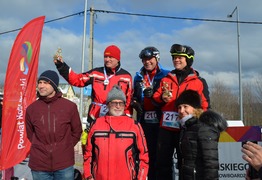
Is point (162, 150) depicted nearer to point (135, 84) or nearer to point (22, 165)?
point (135, 84)

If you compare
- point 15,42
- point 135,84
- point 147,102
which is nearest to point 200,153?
point 147,102

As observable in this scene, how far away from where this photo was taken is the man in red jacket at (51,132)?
12.7ft

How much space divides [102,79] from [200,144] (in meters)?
1.87

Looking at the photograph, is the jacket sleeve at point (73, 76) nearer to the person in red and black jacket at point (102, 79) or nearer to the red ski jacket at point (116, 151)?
the person in red and black jacket at point (102, 79)

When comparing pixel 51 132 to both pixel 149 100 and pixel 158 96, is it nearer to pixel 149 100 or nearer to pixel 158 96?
pixel 158 96

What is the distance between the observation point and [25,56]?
5.74m

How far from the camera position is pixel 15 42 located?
575 cm

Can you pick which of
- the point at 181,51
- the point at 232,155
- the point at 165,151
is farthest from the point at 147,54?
the point at 232,155

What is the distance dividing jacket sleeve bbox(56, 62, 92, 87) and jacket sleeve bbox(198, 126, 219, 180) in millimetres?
2001

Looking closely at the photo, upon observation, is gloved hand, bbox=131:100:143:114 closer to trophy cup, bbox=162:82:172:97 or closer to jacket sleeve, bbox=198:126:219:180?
trophy cup, bbox=162:82:172:97

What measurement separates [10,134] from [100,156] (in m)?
2.41

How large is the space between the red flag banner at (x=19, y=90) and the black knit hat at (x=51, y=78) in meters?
1.68

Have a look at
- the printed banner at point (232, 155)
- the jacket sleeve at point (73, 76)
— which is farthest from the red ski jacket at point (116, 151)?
the printed banner at point (232, 155)

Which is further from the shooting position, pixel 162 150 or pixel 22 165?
pixel 22 165
